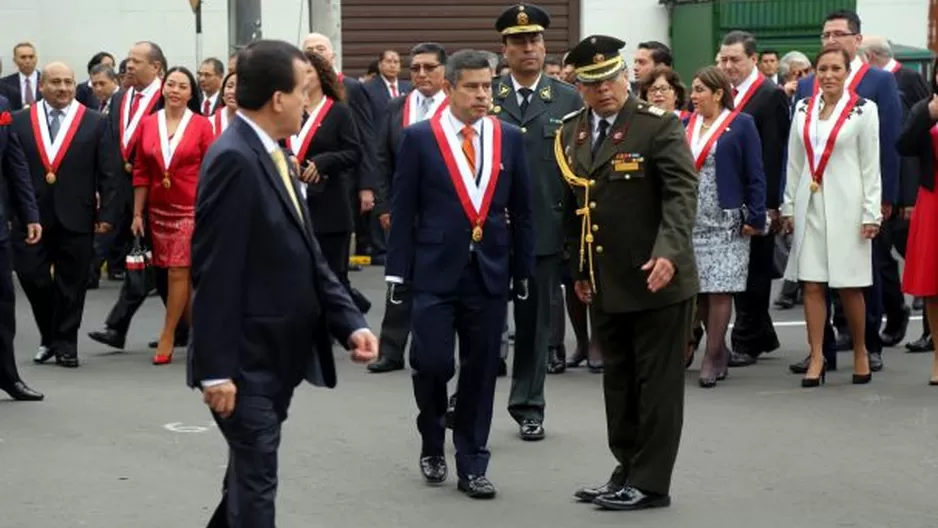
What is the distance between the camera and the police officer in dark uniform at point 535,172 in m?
10.3

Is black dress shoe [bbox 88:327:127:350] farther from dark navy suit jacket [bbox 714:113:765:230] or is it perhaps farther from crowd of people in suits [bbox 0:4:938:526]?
dark navy suit jacket [bbox 714:113:765:230]

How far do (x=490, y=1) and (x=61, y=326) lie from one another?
15.4m

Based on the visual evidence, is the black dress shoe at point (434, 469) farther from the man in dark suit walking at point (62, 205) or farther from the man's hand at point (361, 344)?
the man in dark suit walking at point (62, 205)

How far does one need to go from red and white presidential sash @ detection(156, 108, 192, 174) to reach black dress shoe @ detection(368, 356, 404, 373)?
1843 mm

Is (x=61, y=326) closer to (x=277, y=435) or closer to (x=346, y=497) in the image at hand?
(x=346, y=497)

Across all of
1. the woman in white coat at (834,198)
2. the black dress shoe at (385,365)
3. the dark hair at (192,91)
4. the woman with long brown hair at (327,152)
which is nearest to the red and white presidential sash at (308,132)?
the woman with long brown hair at (327,152)

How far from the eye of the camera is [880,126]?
41.4 feet

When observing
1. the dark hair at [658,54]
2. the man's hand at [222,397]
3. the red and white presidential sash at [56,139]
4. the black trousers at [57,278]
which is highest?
the dark hair at [658,54]

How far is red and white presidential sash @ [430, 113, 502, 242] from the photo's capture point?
9.03 meters

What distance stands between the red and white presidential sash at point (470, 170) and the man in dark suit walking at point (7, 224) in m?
3.44

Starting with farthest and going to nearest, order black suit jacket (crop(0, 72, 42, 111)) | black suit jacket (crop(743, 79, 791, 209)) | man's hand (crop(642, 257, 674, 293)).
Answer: black suit jacket (crop(0, 72, 42, 111)) → black suit jacket (crop(743, 79, 791, 209)) → man's hand (crop(642, 257, 674, 293))

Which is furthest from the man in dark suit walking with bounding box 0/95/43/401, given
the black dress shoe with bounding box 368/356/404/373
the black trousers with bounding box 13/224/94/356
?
the black dress shoe with bounding box 368/356/404/373

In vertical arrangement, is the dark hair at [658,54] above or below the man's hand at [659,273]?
above

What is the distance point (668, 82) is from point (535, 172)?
6.01ft
